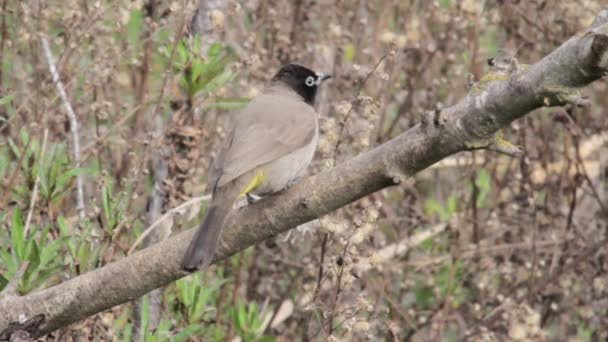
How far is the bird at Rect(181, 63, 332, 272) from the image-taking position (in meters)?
3.71

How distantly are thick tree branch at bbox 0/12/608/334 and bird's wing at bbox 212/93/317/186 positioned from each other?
0.38m

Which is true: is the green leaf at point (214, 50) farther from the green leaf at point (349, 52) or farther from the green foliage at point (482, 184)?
the green foliage at point (482, 184)

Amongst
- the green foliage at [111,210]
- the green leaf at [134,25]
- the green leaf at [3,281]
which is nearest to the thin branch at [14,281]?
the green leaf at [3,281]

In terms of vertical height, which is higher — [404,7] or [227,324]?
[404,7]

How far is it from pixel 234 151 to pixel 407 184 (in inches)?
79.1

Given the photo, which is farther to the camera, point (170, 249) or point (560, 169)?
point (560, 169)

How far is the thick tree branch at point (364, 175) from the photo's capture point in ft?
8.53

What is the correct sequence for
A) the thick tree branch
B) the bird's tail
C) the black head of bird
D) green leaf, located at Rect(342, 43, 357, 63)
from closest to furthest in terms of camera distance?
the thick tree branch
the bird's tail
the black head of bird
green leaf, located at Rect(342, 43, 357, 63)

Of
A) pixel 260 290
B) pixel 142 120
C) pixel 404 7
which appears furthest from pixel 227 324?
pixel 404 7

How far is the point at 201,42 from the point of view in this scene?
Result: 504 cm

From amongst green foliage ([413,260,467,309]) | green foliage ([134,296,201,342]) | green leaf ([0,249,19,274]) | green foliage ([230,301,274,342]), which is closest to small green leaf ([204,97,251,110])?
green foliage ([230,301,274,342])

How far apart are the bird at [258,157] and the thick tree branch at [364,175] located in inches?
4.4

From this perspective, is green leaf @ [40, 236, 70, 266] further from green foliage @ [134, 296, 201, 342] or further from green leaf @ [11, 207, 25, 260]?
green foliage @ [134, 296, 201, 342]

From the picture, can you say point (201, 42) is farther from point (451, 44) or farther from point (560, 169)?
point (560, 169)
